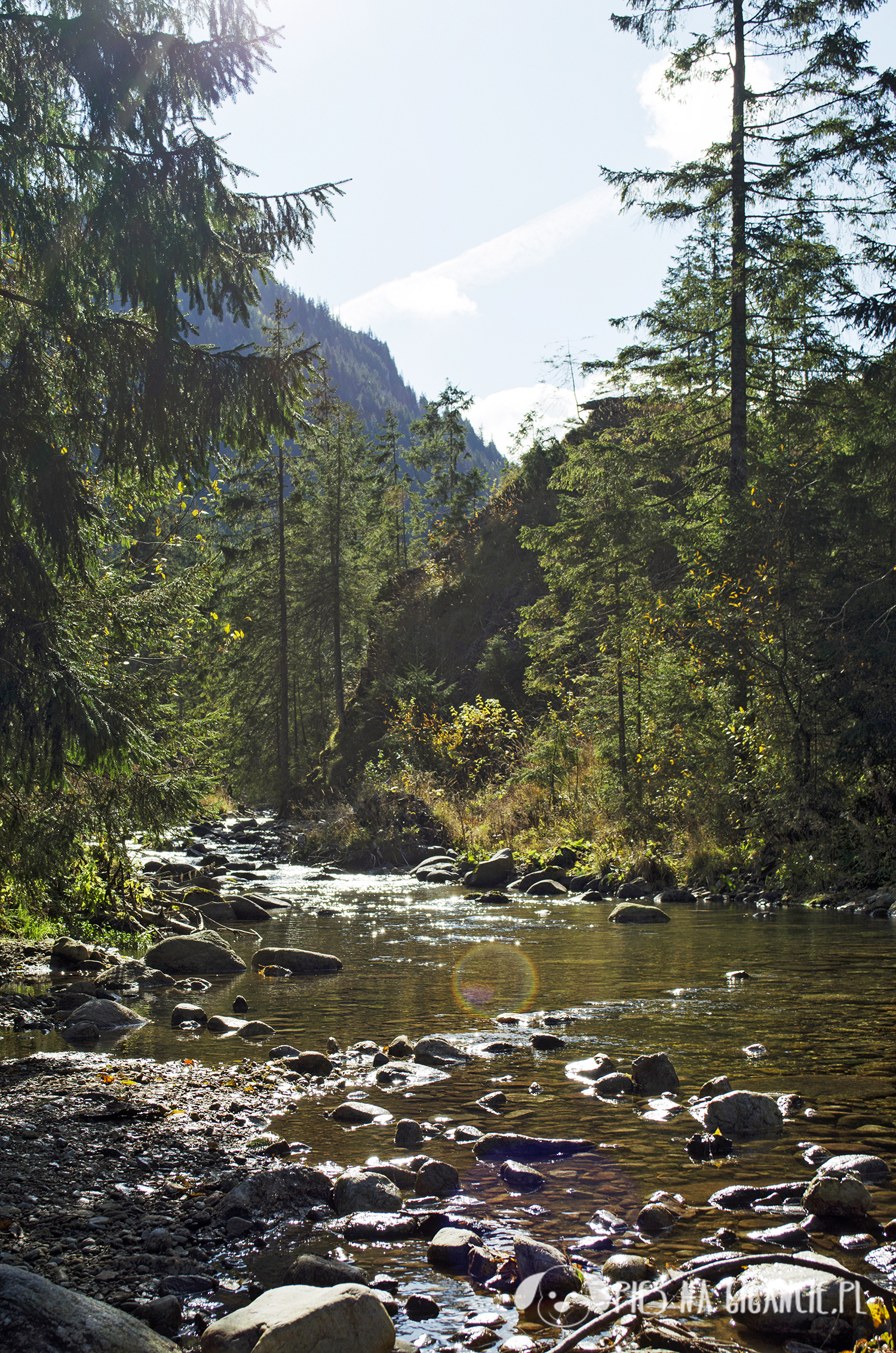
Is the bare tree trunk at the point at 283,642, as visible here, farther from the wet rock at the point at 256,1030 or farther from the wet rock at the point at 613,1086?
the wet rock at the point at 613,1086

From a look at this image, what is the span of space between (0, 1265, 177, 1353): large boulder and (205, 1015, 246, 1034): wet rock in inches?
183

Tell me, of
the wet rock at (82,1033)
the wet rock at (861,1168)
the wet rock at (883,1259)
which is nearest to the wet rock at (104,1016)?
the wet rock at (82,1033)

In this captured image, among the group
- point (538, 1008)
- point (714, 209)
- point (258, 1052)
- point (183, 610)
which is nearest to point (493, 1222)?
point (258, 1052)

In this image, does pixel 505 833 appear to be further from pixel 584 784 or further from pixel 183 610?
pixel 183 610

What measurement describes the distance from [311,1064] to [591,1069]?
176 cm

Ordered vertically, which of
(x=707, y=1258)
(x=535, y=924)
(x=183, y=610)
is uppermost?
(x=183, y=610)

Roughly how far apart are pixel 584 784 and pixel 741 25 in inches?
600

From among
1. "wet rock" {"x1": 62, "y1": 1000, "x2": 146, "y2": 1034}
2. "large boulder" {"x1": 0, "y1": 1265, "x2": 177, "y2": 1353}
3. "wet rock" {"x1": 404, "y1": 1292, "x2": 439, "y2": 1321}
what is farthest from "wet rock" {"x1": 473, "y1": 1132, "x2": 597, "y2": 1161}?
"wet rock" {"x1": 62, "y1": 1000, "x2": 146, "y2": 1034}

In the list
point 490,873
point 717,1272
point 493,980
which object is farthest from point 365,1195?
point 490,873

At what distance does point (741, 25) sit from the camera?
19.2 m

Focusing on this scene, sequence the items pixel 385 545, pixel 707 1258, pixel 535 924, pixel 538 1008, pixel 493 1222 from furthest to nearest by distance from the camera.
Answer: pixel 385 545 → pixel 535 924 → pixel 538 1008 → pixel 493 1222 → pixel 707 1258

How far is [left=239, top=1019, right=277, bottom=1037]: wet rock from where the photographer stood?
7328 mm

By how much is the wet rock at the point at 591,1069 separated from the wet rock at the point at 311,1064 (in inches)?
59.4

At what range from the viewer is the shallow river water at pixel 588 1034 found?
4.27 meters
